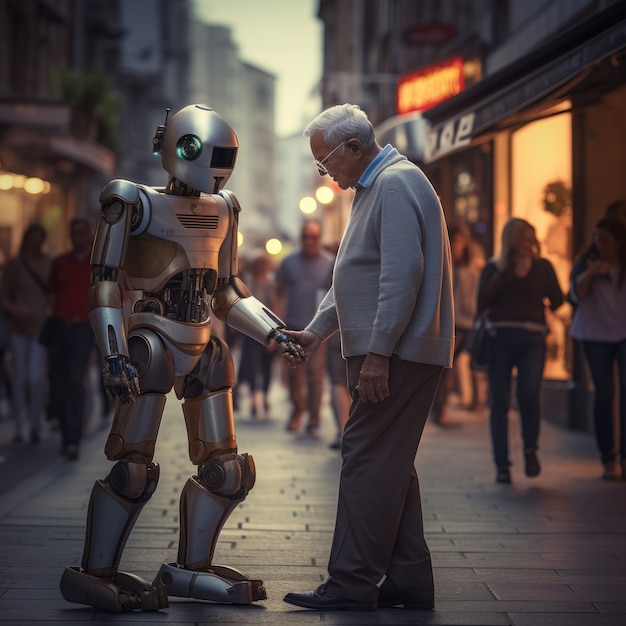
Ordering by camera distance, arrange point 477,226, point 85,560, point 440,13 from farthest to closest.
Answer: point 440,13 < point 477,226 < point 85,560

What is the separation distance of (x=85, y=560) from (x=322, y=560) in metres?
1.36

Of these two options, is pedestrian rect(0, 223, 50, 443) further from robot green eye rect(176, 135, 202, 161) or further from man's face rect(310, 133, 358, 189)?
man's face rect(310, 133, 358, 189)

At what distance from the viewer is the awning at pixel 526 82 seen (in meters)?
8.21

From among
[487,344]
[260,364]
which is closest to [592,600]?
[487,344]

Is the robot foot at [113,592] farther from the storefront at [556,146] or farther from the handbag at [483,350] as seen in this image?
the storefront at [556,146]

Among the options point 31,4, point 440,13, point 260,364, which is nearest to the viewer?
point 260,364

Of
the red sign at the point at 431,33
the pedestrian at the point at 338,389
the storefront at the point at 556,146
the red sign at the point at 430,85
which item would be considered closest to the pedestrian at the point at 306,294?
the pedestrian at the point at 338,389

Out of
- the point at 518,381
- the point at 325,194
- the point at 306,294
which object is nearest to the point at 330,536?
the point at 518,381

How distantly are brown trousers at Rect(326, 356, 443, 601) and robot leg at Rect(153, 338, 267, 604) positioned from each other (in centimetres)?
46

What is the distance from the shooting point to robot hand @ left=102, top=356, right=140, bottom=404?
16.5 ft

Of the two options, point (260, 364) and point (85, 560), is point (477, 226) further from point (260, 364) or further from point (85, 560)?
point (85, 560)

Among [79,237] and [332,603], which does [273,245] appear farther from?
[332,603]

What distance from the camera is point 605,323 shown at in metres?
8.99

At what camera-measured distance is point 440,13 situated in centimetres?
Answer: 2233
